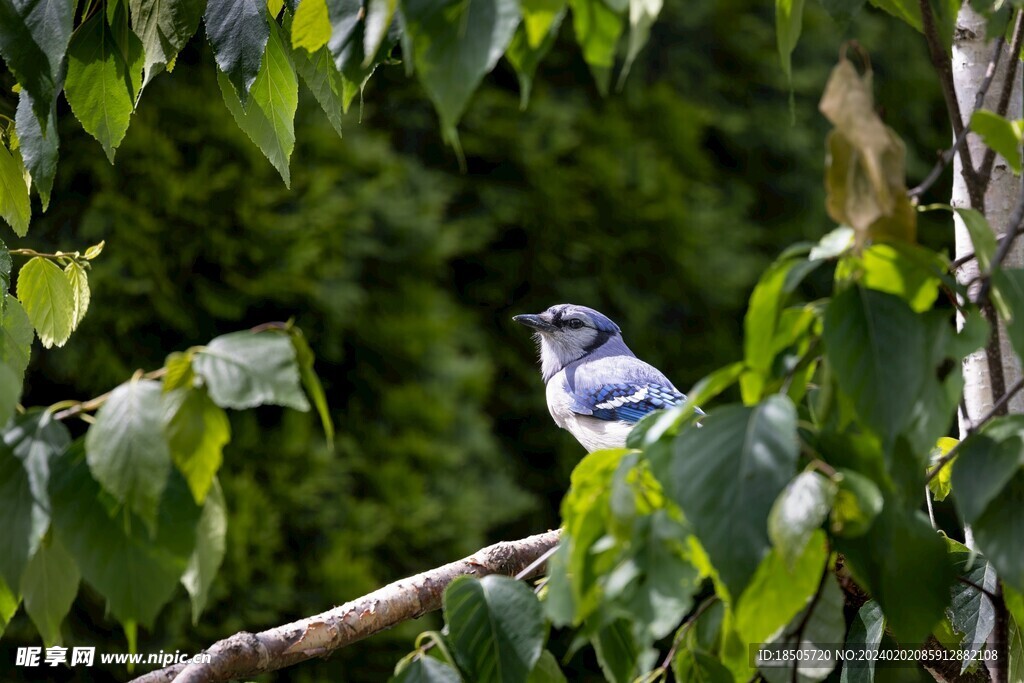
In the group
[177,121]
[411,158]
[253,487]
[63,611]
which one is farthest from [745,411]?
[411,158]

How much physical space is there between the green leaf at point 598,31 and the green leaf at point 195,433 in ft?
0.93

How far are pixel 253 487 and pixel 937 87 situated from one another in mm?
2881

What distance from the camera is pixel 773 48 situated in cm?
386

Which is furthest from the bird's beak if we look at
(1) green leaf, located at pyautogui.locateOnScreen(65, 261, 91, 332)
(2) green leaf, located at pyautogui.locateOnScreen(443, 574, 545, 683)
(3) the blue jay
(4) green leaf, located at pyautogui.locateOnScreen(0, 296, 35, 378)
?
(2) green leaf, located at pyautogui.locateOnScreen(443, 574, 545, 683)

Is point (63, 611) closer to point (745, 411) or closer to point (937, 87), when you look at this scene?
point (745, 411)

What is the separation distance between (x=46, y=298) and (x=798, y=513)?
3.10 ft

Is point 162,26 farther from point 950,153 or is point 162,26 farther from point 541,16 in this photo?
point 950,153

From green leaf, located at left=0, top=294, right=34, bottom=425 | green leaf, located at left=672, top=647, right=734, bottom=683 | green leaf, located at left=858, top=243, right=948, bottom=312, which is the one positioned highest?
green leaf, located at left=858, top=243, right=948, bottom=312

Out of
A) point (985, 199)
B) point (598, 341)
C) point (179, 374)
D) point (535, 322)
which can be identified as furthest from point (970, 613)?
point (598, 341)

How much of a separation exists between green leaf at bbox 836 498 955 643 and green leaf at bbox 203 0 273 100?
61 centimetres

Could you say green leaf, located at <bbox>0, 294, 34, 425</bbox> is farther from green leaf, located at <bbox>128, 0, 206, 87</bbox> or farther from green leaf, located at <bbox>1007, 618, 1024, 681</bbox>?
green leaf, located at <bbox>1007, 618, 1024, 681</bbox>

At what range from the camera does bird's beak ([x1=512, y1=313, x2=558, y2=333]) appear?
2.92 metres

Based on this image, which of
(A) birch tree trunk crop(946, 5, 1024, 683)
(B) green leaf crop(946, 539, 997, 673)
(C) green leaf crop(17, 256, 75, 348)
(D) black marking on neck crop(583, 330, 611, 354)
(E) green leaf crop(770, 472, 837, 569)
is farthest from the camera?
(D) black marking on neck crop(583, 330, 611, 354)

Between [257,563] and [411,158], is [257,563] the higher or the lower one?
the lower one
